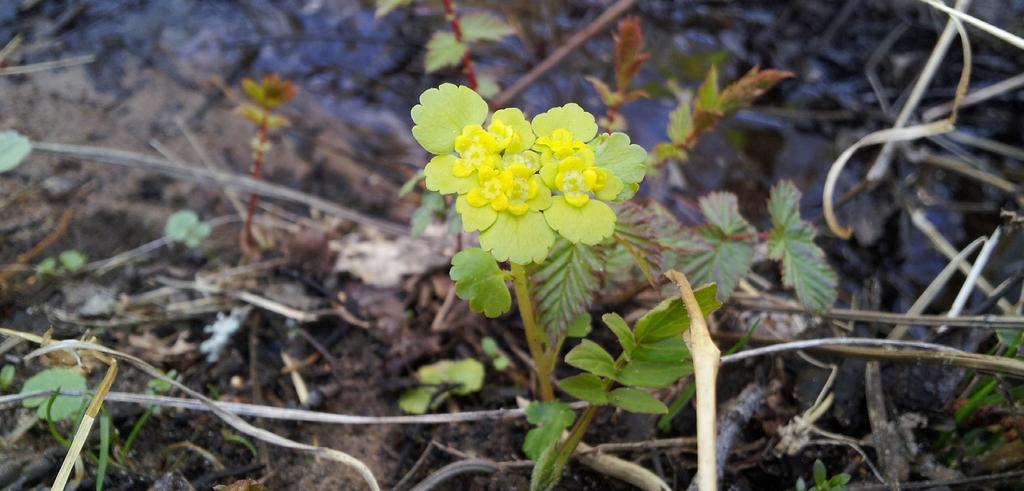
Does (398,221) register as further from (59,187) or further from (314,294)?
(59,187)

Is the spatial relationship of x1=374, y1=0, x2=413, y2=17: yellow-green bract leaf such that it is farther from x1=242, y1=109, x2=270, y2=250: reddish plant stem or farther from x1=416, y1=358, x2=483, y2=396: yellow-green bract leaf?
x1=416, y1=358, x2=483, y2=396: yellow-green bract leaf

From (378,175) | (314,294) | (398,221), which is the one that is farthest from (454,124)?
(378,175)

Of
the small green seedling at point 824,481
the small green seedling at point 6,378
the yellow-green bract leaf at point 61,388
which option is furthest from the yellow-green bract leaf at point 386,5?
the small green seedling at point 824,481

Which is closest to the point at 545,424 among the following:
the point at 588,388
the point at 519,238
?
the point at 588,388

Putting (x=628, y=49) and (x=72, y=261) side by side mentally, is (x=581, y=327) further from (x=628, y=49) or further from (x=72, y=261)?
(x=72, y=261)

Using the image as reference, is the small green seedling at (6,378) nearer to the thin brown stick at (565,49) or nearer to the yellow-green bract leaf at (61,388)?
the yellow-green bract leaf at (61,388)
